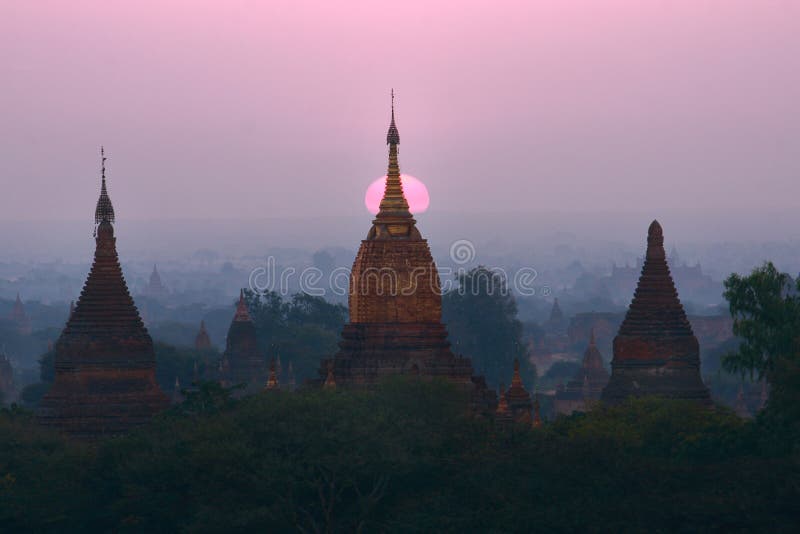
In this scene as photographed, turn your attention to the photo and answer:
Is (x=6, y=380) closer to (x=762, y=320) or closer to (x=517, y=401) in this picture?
(x=517, y=401)

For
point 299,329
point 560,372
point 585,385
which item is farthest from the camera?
point 560,372

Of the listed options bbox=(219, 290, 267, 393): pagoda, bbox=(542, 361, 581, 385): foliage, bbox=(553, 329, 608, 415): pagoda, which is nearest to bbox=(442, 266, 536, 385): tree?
bbox=(542, 361, 581, 385): foliage

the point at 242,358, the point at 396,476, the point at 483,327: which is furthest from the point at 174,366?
the point at 396,476

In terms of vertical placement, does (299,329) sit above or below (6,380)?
above

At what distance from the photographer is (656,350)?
61625 mm

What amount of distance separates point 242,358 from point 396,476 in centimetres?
4853

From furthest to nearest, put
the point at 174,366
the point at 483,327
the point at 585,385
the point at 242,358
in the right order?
the point at 483,327 → the point at 585,385 → the point at 174,366 → the point at 242,358

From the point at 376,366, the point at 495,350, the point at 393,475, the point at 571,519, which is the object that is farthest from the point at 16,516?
the point at 495,350

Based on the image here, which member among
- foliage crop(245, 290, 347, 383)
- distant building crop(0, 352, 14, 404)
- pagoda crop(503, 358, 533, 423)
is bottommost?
pagoda crop(503, 358, 533, 423)

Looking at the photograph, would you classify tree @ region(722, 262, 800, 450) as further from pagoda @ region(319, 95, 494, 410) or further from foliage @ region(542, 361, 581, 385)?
foliage @ region(542, 361, 581, 385)

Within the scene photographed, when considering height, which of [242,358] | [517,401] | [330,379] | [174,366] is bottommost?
[517,401]

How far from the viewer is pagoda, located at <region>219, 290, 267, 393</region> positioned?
92.4m

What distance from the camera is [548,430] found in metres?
51.5

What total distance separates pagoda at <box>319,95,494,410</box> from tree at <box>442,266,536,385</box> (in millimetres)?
54776
